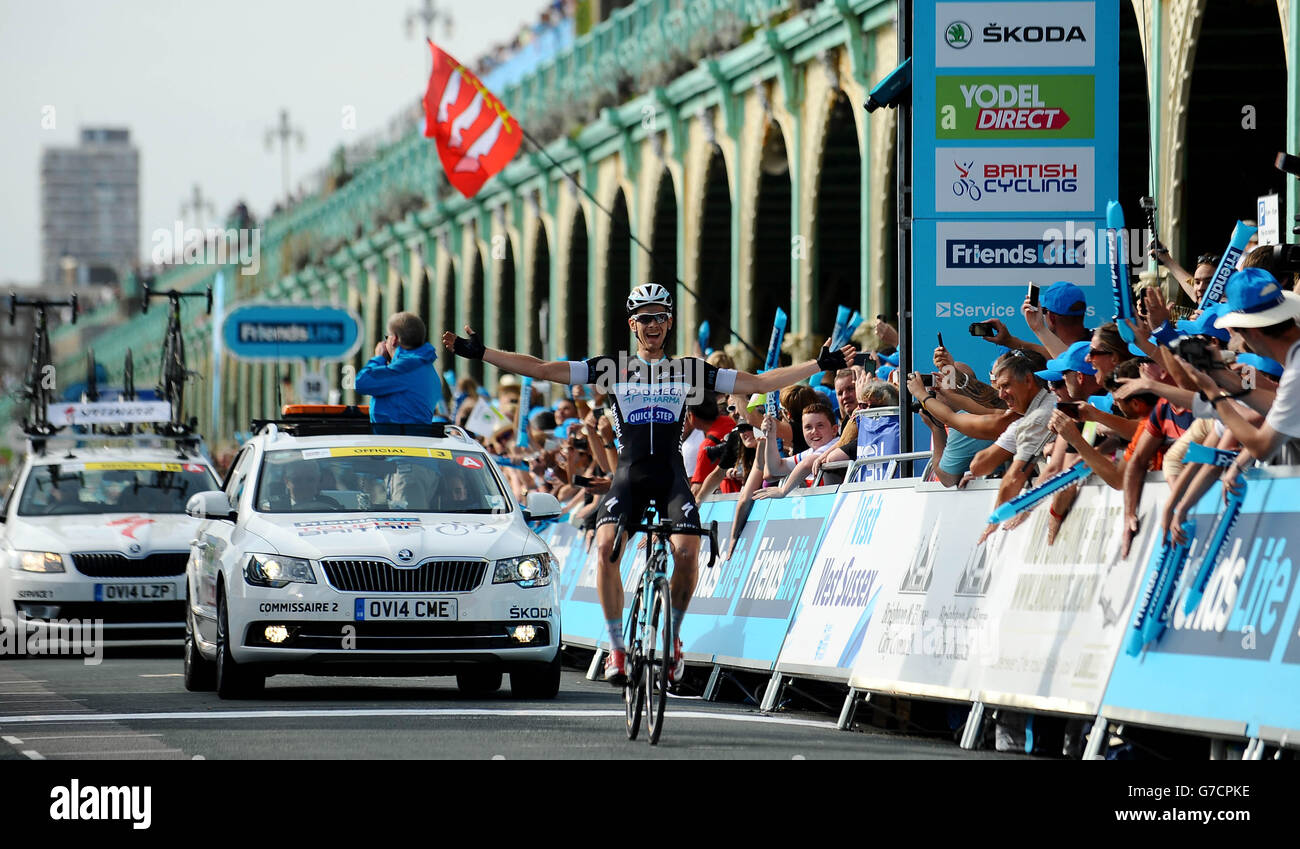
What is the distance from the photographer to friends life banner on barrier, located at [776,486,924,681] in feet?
44.3

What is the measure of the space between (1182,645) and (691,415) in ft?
26.7

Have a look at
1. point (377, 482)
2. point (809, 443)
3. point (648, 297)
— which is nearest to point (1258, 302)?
point (648, 297)

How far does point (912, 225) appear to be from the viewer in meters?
16.1

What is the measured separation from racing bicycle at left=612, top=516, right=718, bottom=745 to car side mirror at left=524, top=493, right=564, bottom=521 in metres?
3.17

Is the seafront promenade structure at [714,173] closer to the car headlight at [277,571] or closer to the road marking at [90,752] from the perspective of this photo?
the car headlight at [277,571]

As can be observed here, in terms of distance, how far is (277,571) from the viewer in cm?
1452

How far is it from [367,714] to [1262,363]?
5.51m

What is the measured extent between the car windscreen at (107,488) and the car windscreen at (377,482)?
713 centimetres

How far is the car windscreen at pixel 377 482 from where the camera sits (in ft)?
51.4

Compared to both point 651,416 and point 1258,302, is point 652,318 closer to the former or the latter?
point 651,416

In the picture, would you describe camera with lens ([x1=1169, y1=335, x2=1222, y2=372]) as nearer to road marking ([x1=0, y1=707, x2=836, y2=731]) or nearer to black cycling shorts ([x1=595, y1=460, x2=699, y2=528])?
black cycling shorts ([x1=595, y1=460, x2=699, y2=528])

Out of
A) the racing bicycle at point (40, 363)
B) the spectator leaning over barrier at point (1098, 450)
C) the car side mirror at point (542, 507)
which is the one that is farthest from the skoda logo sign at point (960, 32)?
the racing bicycle at point (40, 363)

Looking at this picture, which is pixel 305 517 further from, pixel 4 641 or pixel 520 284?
pixel 520 284
